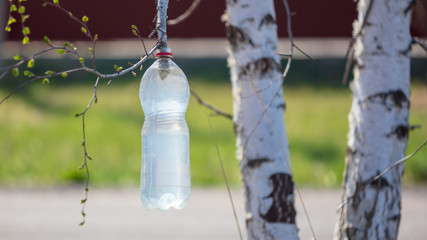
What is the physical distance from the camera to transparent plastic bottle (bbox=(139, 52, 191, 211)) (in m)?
2.28

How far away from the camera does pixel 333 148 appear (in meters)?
8.79

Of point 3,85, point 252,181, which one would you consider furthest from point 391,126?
point 3,85

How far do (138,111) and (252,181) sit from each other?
7.95 metres

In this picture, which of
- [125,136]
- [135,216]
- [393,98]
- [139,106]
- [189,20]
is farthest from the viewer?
[189,20]

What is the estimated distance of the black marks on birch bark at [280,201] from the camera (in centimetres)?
272

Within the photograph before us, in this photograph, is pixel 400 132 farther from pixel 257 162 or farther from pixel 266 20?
pixel 266 20

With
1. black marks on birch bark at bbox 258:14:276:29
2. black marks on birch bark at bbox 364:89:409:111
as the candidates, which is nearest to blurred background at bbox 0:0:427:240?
black marks on birch bark at bbox 364:89:409:111

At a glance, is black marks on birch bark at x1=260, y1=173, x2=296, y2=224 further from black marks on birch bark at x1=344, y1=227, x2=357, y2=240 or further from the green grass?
A: the green grass

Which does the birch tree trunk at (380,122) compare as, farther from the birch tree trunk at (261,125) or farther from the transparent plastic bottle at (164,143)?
the transparent plastic bottle at (164,143)

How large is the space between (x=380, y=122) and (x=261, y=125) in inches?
23.9

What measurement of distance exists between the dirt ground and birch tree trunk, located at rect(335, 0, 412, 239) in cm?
341

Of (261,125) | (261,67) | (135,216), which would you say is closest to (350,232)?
(261,125)

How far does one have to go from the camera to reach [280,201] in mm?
2729

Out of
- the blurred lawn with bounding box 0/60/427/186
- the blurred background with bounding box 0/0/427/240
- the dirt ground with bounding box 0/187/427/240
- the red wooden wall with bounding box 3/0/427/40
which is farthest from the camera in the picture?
the red wooden wall with bounding box 3/0/427/40
